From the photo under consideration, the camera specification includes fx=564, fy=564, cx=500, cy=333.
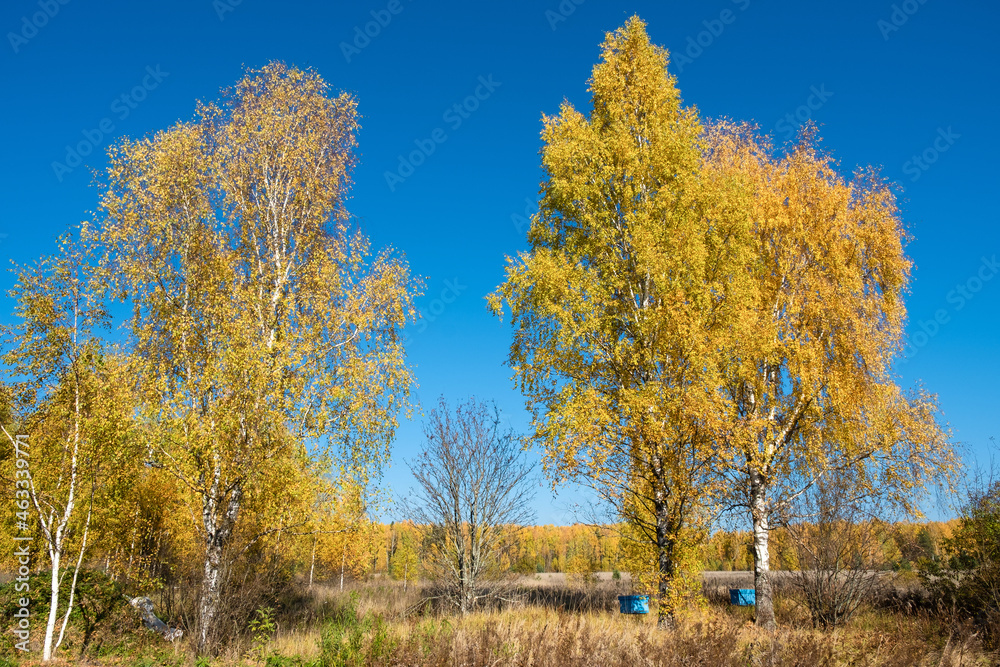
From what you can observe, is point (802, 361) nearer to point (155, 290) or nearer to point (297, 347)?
point (297, 347)

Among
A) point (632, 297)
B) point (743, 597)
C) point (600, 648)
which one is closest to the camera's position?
point (600, 648)

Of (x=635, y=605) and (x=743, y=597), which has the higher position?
(x=635, y=605)

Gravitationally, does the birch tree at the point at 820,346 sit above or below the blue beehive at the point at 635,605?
above

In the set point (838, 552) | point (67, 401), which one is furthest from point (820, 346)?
point (67, 401)

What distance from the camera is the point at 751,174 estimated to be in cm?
1366

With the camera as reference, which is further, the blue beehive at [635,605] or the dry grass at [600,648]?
the blue beehive at [635,605]

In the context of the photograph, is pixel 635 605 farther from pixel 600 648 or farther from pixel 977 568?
pixel 977 568

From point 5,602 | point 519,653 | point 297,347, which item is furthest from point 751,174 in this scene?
point 5,602

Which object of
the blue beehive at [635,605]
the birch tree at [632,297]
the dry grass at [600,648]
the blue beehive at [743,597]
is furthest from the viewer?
the blue beehive at [743,597]

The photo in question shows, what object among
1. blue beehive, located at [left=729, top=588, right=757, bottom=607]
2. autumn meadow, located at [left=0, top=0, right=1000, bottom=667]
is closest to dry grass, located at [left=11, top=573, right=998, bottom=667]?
autumn meadow, located at [left=0, top=0, right=1000, bottom=667]

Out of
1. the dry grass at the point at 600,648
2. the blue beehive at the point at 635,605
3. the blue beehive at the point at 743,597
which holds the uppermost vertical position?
the dry grass at the point at 600,648

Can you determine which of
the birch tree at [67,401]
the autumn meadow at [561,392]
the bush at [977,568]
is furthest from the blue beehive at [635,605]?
the birch tree at [67,401]

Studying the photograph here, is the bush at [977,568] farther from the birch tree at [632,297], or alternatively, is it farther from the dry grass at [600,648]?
the birch tree at [632,297]

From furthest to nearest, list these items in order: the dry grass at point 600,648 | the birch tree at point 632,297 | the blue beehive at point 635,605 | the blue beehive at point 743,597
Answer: the blue beehive at point 743,597, the blue beehive at point 635,605, the birch tree at point 632,297, the dry grass at point 600,648
